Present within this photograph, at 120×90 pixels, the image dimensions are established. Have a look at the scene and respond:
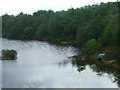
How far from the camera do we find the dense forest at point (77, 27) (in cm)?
4353

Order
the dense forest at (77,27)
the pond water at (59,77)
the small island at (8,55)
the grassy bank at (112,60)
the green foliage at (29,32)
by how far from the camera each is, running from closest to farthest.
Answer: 1. the pond water at (59,77)
2. the grassy bank at (112,60)
3. the small island at (8,55)
4. the dense forest at (77,27)
5. the green foliage at (29,32)

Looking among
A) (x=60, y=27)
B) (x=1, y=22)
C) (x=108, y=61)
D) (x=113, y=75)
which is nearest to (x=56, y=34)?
(x=60, y=27)

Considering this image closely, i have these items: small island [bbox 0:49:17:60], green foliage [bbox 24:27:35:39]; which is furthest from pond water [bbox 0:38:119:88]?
green foliage [bbox 24:27:35:39]

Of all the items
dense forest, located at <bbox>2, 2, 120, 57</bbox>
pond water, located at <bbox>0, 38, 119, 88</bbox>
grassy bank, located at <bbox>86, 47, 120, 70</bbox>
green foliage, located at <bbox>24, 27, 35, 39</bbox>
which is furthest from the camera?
green foliage, located at <bbox>24, 27, 35, 39</bbox>

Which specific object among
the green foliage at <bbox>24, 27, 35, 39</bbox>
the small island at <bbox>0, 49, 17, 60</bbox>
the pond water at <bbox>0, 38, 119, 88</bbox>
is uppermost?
the green foliage at <bbox>24, 27, 35, 39</bbox>

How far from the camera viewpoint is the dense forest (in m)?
43.5

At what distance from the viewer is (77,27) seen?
2817 inches

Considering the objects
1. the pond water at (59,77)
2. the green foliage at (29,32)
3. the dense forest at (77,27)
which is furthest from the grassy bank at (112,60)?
the green foliage at (29,32)

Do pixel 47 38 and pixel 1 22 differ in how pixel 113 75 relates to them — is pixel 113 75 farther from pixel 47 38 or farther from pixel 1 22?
pixel 1 22

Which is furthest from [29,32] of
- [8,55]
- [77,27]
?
[8,55]

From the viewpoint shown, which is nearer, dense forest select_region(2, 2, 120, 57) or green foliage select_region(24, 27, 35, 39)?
dense forest select_region(2, 2, 120, 57)

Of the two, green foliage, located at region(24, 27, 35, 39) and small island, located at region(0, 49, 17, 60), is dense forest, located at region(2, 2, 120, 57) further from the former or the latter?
small island, located at region(0, 49, 17, 60)

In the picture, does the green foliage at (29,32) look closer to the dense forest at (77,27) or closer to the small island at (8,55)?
the dense forest at (77,27)

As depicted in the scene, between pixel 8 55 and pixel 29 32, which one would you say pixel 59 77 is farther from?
pixel 29 32
